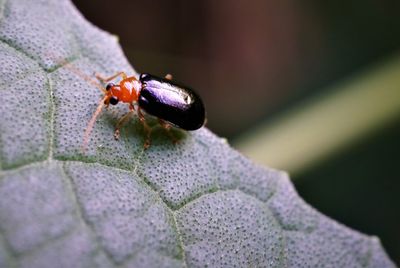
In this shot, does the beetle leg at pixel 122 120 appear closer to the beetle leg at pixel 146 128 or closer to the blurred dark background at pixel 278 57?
the beetle leg at pixel 146 128

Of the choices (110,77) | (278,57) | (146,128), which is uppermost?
(110,77)

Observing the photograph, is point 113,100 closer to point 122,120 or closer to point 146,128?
point 122,120

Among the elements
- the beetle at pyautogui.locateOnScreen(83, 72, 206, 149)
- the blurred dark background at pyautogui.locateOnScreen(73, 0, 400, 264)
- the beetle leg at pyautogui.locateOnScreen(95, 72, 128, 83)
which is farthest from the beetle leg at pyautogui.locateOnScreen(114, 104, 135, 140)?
the blurred dark background at pyautogui.locateOnScreen(73, 0, 400, 264)

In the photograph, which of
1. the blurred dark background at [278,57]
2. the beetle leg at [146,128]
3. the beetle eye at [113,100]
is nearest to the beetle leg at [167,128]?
the beetle leg at [146,128]

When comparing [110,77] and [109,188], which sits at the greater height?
[110,77]

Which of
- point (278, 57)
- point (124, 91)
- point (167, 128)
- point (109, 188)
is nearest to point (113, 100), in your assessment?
point (124, 91)

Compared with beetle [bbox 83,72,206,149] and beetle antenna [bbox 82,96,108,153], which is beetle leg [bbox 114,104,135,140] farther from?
beetle antenna [bbox 82,96,108,153]

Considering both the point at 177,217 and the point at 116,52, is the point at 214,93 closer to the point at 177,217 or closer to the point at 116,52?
the point at 116,52
